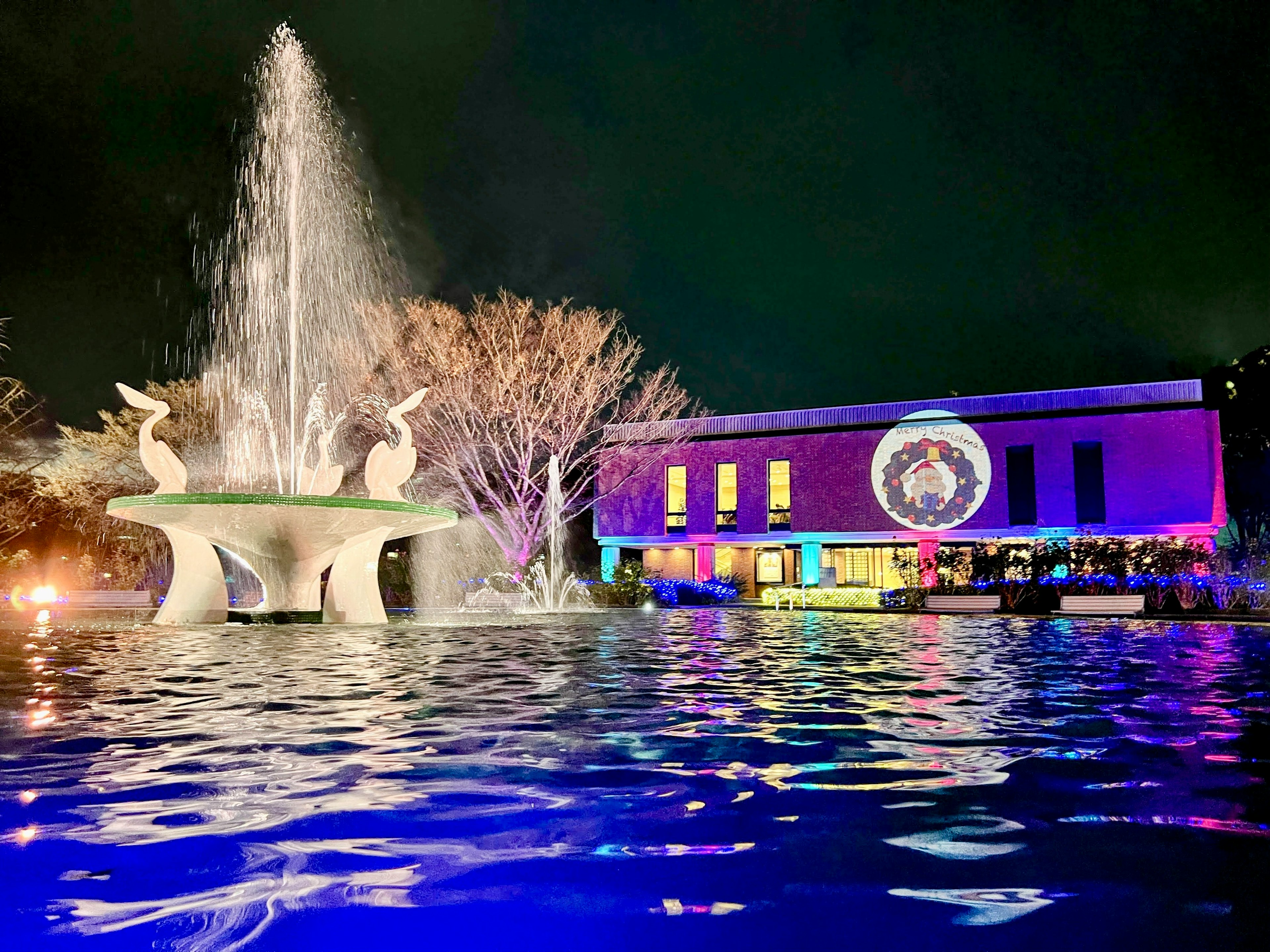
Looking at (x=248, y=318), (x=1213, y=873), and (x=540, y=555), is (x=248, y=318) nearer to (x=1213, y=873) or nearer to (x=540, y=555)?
(x=540, y=555)

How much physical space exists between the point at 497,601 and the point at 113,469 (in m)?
23.9

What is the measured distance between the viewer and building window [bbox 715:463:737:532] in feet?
141

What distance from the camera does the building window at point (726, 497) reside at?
4284 centimetres

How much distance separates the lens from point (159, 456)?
60.5 ft

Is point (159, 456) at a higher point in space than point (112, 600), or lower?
higher

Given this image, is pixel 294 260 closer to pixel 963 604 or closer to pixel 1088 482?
pixel 963 604

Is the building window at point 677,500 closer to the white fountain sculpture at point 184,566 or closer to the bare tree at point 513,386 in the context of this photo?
the bare tree at point 513,386

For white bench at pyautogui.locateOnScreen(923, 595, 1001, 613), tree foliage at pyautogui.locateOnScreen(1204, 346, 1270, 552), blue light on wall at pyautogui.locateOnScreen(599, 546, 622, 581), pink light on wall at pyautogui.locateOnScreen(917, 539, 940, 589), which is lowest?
white bench at pyautogui.locateOnScreen(923, 595, 1001, 613)

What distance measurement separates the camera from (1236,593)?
23.8 metres

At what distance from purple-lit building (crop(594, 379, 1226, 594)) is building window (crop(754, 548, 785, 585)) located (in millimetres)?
58

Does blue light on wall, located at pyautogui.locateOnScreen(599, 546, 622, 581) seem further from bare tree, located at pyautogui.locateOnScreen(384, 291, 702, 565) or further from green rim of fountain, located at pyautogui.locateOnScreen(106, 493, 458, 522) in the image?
green rim of fountain, located at pyautogui.locateOnScreen(106, 493, 458, 522)

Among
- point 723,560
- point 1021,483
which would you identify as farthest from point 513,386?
point 1021,483

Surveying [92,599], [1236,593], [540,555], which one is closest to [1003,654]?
[1236,593]

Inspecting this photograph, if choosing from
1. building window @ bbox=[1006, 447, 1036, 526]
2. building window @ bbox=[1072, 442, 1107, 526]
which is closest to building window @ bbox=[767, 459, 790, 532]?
building window @ bbox=[1006, 447, 1036, 526]
